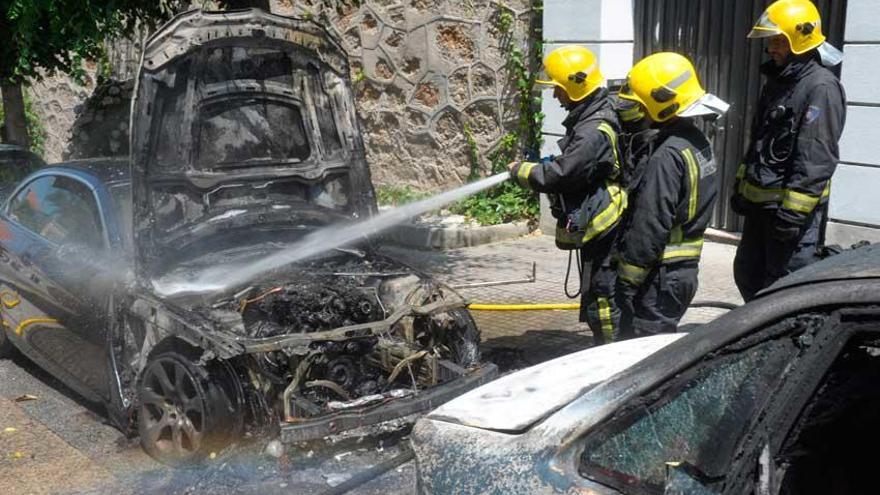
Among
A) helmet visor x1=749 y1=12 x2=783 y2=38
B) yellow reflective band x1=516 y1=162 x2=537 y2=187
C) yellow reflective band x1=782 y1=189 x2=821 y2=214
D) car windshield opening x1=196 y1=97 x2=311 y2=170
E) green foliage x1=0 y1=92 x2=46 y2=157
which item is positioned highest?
helmet visor x1=749 y1=12 x2=783 y2=38

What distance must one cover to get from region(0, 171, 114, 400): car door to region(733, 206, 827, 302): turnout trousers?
141 inches

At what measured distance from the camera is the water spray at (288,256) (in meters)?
5.12

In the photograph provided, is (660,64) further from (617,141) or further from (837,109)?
(837,109)

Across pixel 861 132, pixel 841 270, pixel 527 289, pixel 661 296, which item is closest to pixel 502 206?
pixel 527 289

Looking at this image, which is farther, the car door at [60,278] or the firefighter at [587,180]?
the car door at [60,278]

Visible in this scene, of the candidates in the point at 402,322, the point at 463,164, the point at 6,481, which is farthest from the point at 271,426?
the point at 463,164

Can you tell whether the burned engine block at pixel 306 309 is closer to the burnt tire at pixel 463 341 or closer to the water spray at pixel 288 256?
the water spray at pixel 288 256

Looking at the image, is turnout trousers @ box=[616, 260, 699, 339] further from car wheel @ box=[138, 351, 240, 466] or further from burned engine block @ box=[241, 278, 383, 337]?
car wheel @ box=[138, 351, 240, 466]

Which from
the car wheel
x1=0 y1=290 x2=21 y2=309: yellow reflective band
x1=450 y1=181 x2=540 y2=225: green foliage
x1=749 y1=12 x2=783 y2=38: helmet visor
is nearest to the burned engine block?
the car wheel

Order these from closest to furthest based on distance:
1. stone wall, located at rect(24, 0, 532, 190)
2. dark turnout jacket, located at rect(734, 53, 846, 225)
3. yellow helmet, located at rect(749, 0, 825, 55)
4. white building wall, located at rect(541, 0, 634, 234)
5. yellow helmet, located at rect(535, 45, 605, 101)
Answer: dark turnout jacket, located at rect(734, 53, 846, 225)
yellow helmet, located at rect(749, 0, 825, 55)
yellow helmet, located at rect(535, 45, 605, 101)
white building wall, located at rect(541, 0, 634, 234)
stone wall, located at rect(24, 0, 532, 190)

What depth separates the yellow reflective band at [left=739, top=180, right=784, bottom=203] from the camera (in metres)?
5.13

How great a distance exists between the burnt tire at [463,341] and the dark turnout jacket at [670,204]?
0.89 metres

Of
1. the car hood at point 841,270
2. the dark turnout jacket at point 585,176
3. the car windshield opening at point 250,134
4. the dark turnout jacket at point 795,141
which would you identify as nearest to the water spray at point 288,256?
the dark turnout jacket at point 585,176

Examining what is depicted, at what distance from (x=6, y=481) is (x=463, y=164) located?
7.25 meters
